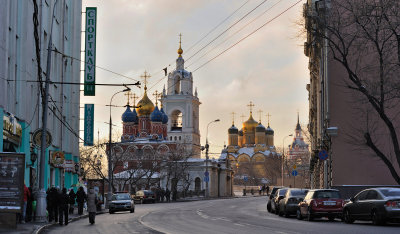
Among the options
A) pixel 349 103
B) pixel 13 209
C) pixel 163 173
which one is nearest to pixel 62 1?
pixel 349 103

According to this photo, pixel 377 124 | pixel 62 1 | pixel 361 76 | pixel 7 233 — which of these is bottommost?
pixel 7 233

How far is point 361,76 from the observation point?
40.4m

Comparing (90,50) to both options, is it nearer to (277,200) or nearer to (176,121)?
(277,200)

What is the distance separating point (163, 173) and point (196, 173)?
6.39 metres

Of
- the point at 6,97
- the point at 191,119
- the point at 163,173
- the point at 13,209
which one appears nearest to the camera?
the point at 13,209

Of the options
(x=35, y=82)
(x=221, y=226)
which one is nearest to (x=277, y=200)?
(x=221, y=226)

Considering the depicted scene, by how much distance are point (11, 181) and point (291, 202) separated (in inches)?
600

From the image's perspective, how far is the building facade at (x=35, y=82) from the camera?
27891mm

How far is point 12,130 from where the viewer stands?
28.2m

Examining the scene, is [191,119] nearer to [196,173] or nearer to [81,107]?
[196,173]

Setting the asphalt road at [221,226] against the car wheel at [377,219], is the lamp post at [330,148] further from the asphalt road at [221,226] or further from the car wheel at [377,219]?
the car wheel at [377,219]

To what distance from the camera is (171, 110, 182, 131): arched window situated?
145250 mm

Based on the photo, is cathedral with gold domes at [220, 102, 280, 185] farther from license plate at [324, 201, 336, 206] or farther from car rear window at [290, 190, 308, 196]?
license plate at [324, 201, 336, 206]

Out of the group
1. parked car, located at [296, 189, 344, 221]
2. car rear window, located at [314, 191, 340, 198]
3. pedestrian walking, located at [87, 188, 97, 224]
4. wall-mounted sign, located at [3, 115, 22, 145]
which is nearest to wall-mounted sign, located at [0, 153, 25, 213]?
wall-mounted sign, located at [3, 115, 22, 145]
